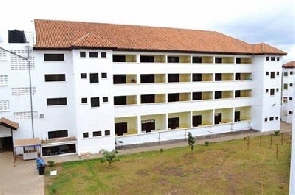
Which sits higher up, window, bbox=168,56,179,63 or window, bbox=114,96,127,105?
window, bbox=168,56,179,63

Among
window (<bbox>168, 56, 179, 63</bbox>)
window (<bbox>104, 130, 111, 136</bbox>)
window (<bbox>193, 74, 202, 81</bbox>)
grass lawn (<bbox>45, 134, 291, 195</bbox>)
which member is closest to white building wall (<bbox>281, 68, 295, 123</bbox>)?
window (<bbox>193, 74, 202, 81</bbox>)

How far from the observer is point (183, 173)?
2161cm

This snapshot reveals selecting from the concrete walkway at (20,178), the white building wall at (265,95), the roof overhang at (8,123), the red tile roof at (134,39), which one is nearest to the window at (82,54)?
the red tile roof at (134,39)

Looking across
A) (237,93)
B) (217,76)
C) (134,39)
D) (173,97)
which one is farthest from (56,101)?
(237,93)

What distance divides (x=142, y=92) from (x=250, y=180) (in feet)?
49.0

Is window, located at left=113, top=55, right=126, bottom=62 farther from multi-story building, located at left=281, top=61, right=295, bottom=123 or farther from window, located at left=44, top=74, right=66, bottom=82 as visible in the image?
multi-story building, located at left=281, top=61, right=295, bottom=123

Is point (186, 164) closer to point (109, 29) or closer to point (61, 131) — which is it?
point (61, 131)

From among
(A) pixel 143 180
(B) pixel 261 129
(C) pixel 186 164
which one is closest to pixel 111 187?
(A) pixel 143 180

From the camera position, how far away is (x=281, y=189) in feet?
60.5

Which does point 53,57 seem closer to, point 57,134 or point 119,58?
point 119,58

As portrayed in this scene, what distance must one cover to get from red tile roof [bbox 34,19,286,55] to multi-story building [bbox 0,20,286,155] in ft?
0.38

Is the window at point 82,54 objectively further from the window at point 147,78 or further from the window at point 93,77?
the window at point 147,78

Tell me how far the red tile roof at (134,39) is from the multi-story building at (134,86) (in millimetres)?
117

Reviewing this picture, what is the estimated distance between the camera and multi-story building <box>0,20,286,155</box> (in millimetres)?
26812
